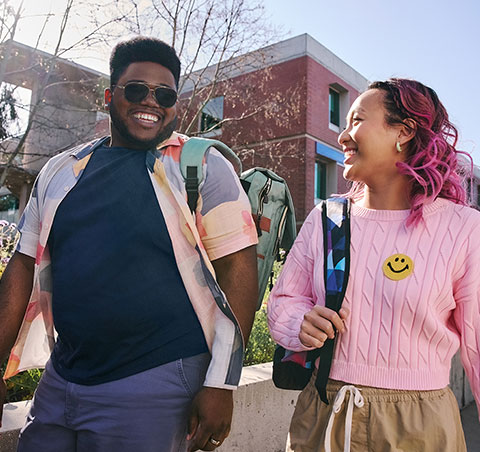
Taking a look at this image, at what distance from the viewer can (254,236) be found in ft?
→ 6.00

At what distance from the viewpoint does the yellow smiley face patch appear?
1.62m

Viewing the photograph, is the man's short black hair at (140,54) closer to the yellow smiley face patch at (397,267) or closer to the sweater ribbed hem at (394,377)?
the yellow smiley face patch at (397,267)

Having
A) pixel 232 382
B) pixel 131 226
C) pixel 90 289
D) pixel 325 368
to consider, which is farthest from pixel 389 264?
pixel 90 289

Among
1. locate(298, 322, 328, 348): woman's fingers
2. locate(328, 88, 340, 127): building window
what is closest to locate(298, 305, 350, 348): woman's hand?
locate(298, 322, 328, 348): woman's fingers

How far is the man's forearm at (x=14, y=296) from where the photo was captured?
198cm

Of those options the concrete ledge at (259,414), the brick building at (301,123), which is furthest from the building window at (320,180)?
the concrete ledge at (259,414)

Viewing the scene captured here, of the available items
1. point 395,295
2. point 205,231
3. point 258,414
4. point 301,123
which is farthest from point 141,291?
point 301,123

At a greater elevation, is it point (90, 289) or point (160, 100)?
point (160, 100)

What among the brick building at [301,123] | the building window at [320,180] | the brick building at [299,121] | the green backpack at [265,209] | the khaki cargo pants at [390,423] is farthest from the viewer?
the building window at [320,180]

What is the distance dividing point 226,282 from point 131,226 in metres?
0.42

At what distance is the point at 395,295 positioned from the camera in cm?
160

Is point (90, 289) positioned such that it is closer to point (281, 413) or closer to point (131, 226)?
point (131, 226)

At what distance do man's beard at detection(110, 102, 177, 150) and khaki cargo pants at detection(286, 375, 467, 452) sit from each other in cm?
118

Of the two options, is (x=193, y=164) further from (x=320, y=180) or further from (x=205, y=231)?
(x=320, y=180)
